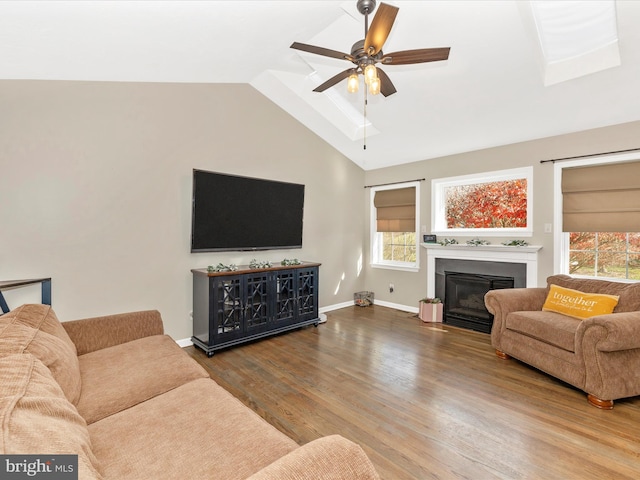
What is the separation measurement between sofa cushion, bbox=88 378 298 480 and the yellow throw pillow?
10.0ft

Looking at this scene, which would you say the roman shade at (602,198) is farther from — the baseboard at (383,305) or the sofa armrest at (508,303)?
the baseboard at (383,305)

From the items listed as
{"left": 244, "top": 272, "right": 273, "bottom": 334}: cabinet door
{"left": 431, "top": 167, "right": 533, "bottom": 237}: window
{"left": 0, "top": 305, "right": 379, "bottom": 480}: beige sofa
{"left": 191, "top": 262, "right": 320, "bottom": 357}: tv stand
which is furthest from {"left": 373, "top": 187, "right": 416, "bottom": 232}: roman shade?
{"left": 0, "top": 305, "right": 379, "bottom": 480}: beige sofa

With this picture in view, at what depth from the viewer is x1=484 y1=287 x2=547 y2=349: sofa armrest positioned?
332cm

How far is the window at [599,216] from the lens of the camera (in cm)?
336

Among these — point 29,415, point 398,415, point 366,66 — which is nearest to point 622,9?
point 366,66

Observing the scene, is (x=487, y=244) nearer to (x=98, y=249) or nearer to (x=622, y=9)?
(x=622, y=9)

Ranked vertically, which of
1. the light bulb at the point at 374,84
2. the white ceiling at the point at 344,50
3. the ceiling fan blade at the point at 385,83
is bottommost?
the light bulb at the point at 374,84

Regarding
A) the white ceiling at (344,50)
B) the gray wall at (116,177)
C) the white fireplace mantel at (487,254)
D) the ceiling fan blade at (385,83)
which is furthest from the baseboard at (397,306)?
the ceiling fan blade at (385,83)

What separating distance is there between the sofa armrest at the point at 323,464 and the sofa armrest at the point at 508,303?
292 centimetres

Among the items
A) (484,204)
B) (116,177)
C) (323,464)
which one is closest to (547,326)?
(484,204)

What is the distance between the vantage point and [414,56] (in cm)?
227

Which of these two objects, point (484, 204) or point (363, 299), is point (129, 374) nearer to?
point (363, 299)

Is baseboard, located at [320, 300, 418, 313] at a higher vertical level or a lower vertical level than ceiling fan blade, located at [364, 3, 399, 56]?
lower

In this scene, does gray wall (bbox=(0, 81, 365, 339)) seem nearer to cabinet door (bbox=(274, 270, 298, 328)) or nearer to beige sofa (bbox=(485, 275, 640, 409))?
cabinet door (bbox=(274, 270, 298, 328))
